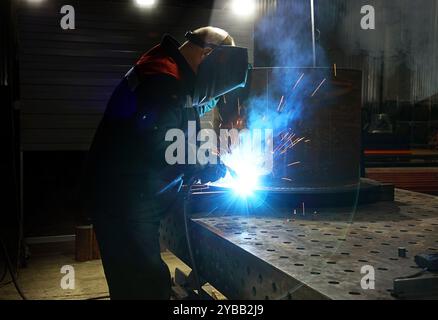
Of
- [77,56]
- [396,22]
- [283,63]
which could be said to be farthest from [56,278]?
[396,22]

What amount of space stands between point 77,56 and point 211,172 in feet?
10.8

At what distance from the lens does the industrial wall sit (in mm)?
4605

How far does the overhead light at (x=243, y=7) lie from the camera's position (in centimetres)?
516

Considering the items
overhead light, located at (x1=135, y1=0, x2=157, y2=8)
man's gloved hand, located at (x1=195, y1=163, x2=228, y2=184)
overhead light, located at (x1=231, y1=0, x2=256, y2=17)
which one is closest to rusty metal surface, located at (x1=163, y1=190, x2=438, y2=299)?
man's gloved hand, located at (x1=195, y1=163, x2=228, y2=184)

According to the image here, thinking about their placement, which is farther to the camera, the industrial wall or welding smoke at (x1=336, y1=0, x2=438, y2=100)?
welding smoke at (x1=336, y1=0, x2=438, y2=100)

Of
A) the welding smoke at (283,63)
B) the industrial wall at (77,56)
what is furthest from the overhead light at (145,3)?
the welding smoke at (283,63)

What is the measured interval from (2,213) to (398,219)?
4.20m

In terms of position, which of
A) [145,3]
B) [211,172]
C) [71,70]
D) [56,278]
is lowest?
[56,278]

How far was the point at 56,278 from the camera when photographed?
387 cm

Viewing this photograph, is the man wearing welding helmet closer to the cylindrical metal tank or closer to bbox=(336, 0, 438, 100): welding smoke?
the cylindrical metal tank

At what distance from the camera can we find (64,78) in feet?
15.5

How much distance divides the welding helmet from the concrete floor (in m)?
1.59

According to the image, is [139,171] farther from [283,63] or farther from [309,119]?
[283,63]

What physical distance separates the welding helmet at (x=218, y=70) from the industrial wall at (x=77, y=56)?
120 inches
